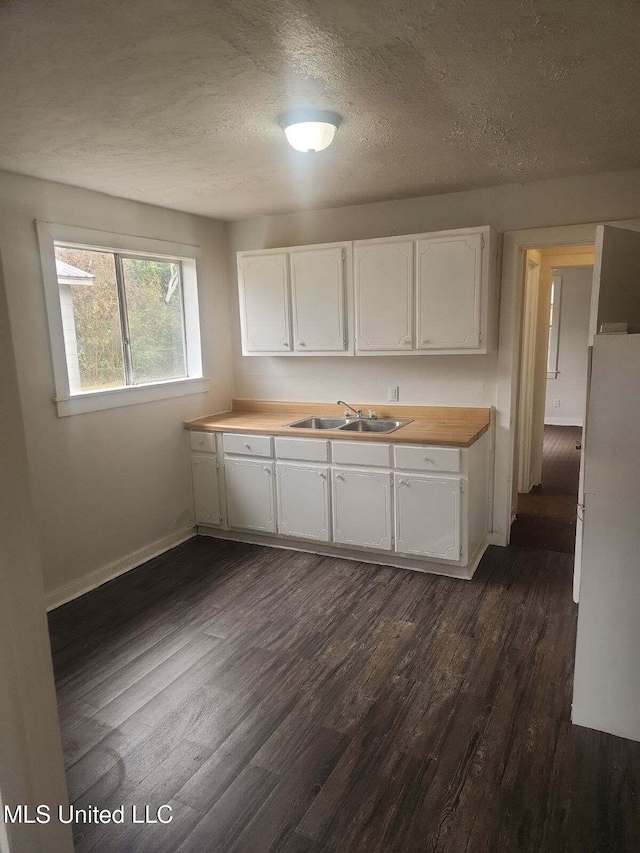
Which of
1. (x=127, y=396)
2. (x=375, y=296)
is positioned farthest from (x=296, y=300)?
(x=127, y=396)

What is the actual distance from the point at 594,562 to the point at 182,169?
2.71 meters

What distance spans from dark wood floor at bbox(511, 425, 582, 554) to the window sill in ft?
8.77

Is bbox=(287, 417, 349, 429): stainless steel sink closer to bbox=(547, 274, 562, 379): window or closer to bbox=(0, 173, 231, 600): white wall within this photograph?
bbox=(0, 173, 231, 600): white wall

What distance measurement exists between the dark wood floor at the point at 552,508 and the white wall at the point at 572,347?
4.84 feet

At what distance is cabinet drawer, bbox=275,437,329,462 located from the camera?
3.66 meters

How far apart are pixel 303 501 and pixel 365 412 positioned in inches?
33.4

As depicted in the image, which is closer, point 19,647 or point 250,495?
point 19,647

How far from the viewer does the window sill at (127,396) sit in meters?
3.23

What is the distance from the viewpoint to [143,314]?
3838mm

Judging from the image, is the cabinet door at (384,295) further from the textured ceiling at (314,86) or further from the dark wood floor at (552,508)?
the dark wood floor at (552,508)

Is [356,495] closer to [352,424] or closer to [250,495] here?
[352,424]

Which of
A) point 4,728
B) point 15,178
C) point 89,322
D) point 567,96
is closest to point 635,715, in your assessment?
point 4,728

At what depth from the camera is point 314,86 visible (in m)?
1.92

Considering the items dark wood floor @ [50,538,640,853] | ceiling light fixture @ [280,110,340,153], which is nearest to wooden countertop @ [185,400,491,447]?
dark wood floor @ [50,538,640,853]
